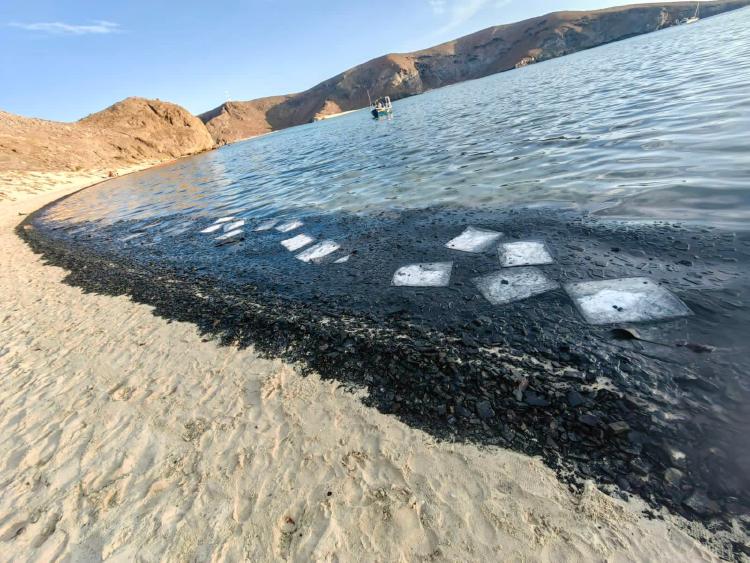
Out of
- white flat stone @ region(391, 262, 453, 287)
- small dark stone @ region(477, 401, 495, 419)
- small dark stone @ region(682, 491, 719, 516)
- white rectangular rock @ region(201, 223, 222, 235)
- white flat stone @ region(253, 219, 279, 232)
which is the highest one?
white rectangular rock @ region(201, 223, 222, 235)

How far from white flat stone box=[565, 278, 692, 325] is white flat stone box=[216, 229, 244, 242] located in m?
8.25

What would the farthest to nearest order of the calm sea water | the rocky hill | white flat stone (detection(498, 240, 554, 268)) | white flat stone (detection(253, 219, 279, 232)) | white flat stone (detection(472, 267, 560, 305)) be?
1. the rocky hill
2. white flat stone (detection(253, 219, 279, 232))
3. the calm sea water
4. white flat stone (detection(498, 240, 554, 268))
5. white flat stone (detection(472, 267, 560, 305))

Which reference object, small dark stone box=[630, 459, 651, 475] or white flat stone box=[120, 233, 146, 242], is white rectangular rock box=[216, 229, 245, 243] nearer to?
white flat stone box=[120, 233, 146, 242]

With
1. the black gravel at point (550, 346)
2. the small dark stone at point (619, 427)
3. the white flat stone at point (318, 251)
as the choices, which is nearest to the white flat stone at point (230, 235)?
the black gravel at point (550, 346)

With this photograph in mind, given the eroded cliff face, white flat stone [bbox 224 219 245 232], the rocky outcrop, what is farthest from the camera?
the rocky outcrop

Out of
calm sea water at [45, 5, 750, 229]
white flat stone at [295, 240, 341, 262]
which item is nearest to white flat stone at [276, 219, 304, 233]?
calm sea water at [45, 5, 750, 229]

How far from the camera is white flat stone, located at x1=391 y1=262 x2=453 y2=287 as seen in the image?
4.82 metres

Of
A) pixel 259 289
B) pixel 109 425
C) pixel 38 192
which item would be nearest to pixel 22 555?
pixel 109 425

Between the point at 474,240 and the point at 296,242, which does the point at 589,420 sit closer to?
the point at 474,240

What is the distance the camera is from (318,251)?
6.91 m

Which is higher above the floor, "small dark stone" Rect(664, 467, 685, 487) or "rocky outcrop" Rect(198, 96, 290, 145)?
"rocky outcrop" Rect(198, 96, 290, 145)

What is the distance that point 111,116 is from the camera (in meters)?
64.3

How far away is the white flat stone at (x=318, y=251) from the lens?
6656 mm


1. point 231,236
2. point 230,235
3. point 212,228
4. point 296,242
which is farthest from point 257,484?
point 212,228
